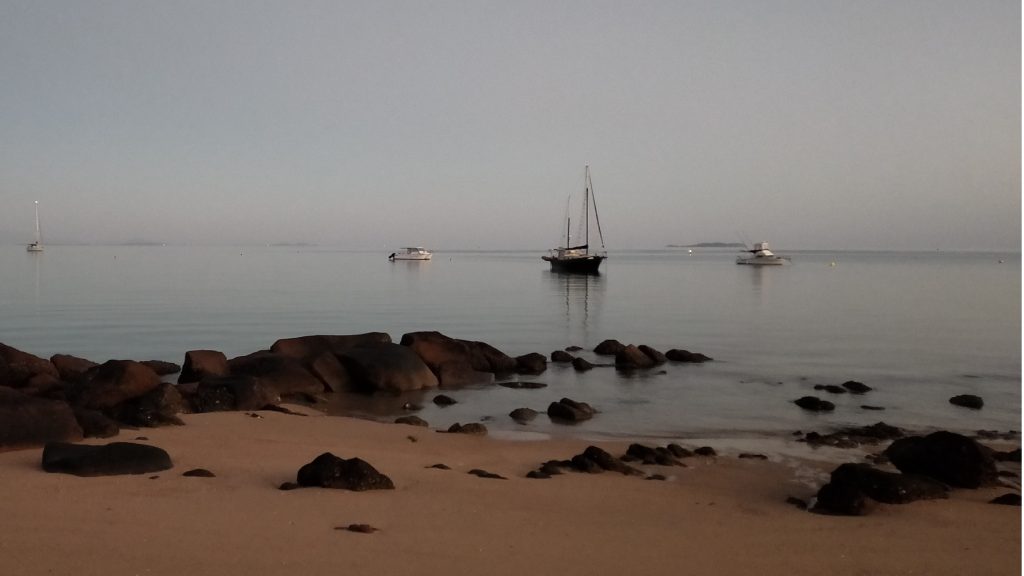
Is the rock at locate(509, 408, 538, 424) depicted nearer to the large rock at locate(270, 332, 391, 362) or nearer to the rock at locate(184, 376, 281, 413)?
the rock at locate(184, 376, 281, 413)

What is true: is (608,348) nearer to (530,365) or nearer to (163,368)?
(530,365)

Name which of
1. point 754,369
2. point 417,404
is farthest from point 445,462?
point 754,369

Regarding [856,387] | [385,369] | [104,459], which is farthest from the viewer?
[856,387]

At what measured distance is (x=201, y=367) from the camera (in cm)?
1767

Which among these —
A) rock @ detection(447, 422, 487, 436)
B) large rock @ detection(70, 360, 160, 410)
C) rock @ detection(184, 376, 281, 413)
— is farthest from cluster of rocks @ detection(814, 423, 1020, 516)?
large rock @ detection(70, 360, 160, 410)

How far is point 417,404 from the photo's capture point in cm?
1692

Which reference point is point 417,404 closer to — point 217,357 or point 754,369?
point 217,357

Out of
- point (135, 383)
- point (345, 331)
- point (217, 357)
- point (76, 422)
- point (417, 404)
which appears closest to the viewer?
point (76, 422)

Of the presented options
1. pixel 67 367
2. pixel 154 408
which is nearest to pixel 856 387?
pixel 154 408

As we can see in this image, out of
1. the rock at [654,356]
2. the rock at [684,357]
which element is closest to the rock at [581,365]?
the rock at [654,356]

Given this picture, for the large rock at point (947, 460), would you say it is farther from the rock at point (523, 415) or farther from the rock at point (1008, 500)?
the rock at point (523, 415)

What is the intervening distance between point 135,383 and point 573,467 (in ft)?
26.0

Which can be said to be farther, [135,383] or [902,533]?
[135,383]

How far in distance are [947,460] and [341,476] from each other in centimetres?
715
